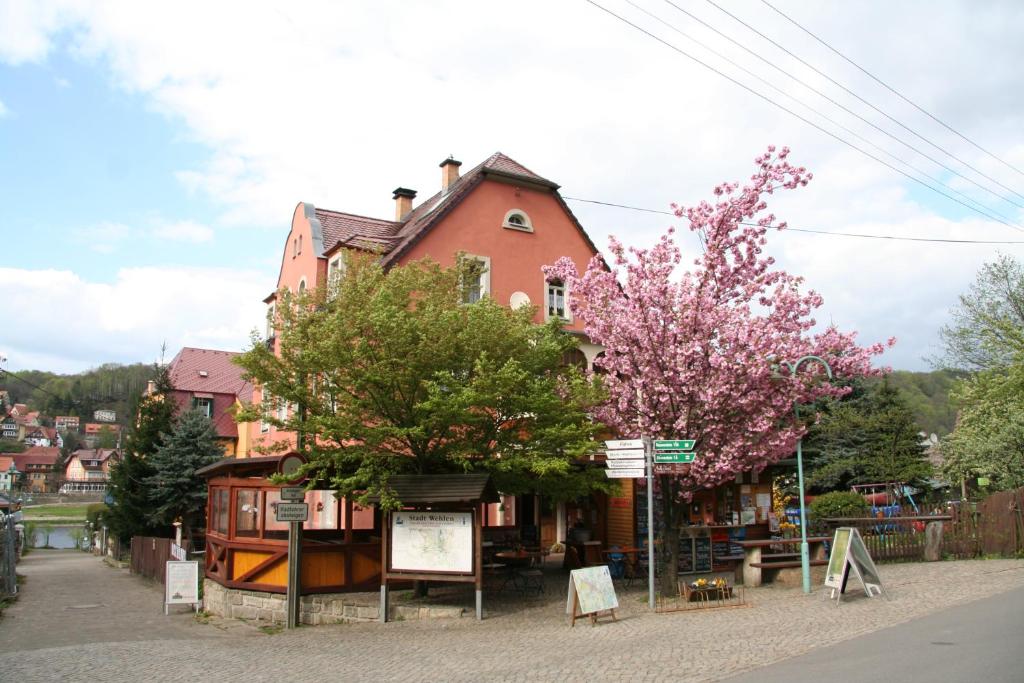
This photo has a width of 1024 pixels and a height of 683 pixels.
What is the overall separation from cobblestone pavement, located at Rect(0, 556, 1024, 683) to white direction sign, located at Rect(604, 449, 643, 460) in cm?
262

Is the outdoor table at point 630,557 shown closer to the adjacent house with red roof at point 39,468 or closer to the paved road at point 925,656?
the paved road at point 925,656

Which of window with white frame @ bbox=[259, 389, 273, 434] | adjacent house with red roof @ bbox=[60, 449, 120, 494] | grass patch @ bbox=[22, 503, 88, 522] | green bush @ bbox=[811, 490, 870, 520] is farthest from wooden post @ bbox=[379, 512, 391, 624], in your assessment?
adjacent house with red roof @ bbox=[60, 449, 120, 494]

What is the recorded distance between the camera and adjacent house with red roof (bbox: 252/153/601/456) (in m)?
23.1

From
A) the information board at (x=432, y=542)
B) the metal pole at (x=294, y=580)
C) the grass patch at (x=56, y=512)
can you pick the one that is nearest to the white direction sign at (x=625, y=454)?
the information board at (x=432, y=542)

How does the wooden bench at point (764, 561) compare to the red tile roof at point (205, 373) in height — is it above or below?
below

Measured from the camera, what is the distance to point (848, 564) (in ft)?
44.4

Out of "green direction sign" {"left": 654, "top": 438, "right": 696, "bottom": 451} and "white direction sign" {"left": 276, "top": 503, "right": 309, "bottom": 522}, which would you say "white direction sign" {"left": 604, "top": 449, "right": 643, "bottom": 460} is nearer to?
"green direction sign" {"left": 654, "top": 438, "right": 696, "bottom": 451}

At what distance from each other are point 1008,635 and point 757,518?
1100 centimetres

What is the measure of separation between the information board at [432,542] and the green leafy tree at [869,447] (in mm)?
26205

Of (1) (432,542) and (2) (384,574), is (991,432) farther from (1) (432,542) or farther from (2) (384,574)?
(2) (384,574)

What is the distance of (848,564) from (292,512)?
31.8 feet

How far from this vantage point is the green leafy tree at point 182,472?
1176 inches

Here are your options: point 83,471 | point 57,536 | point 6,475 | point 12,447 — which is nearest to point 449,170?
point 57,536

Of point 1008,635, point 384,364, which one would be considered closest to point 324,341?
point 384,364
